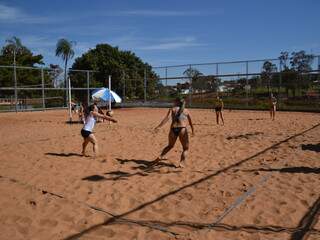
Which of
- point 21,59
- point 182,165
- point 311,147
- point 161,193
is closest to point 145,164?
point 182,165

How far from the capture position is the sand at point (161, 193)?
506 centimetres

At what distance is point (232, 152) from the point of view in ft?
33.6

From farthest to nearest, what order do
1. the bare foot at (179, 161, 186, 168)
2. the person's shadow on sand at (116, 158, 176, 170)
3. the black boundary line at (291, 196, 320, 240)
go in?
1. the person's shadow on sand at (116, 158, 176, 170)
2. the bare foot at (179, 161, 186, 168)
3. the black boundary line at (291, 196, 320, 240)

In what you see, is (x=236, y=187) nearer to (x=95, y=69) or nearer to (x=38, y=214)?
(x=38, y=214)

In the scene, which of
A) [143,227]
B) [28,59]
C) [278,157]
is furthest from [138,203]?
[28,59]

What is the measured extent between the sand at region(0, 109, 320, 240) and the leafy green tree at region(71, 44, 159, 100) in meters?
27.8

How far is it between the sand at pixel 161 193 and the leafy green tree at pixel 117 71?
27818 millimetres

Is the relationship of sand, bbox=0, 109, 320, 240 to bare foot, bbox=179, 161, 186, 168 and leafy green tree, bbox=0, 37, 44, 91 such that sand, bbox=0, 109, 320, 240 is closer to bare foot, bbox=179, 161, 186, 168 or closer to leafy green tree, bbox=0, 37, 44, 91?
bare foot, bbox=179, 161, 186, 168

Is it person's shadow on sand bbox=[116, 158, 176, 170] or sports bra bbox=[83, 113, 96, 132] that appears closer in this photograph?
person's shadow on sand bbox=[116, 158, 176, 170]

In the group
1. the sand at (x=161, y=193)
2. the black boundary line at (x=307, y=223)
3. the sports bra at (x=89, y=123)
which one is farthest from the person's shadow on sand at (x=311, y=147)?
the sports bra at (x=89, y=123)

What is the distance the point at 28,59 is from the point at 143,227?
165ft

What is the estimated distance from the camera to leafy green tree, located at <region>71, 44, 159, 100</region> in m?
38.6

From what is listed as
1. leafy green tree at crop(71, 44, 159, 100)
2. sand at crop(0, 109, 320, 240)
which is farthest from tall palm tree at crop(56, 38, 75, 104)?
sand at crop(0, 109, 320, 240)

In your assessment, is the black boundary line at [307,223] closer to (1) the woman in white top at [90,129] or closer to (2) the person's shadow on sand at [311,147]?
(2) the person's shadow on sand at [311,147]
